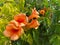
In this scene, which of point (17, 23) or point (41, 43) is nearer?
point (17, 23)

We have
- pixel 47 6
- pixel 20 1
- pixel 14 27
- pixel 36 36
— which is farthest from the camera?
pixel 47 6

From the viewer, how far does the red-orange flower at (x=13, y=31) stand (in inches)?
31.9

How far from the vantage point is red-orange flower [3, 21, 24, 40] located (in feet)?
2.66

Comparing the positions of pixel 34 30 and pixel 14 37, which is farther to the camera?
pixel 34 30

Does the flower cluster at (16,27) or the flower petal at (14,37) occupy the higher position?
the flower cluster at (16,27)

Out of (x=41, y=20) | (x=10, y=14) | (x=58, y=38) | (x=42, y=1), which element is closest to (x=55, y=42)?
(x=58, y=38)

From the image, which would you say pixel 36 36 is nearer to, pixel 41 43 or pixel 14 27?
pixel 41 43

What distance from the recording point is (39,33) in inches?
37.6

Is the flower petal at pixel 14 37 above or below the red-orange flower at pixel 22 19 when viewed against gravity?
below

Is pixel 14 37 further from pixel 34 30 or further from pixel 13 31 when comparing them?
pixel 34 30

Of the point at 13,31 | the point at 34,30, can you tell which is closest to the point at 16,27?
the point at 13,31

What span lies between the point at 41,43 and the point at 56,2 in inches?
13.0

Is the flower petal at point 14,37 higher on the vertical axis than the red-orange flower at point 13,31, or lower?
lower

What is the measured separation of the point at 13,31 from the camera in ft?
2.72
